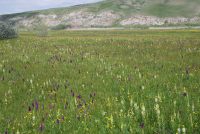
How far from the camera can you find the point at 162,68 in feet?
41.9

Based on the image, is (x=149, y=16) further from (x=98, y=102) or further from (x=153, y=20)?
(x=98, y=102)

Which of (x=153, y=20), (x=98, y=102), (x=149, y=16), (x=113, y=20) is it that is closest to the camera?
(x=98, y=102)

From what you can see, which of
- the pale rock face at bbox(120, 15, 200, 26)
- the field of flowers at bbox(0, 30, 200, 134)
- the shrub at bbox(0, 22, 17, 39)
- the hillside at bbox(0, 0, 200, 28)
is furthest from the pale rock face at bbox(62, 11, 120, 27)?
the field of flowers at bbox(0, 30, 200, 134)

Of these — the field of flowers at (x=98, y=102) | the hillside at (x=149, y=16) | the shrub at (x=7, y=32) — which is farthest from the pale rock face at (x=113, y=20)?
the field of flowers at (x=98, y=102)

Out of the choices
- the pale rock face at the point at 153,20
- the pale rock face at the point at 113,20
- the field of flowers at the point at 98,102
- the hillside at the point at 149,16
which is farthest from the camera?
the hillside at the point at 149,16

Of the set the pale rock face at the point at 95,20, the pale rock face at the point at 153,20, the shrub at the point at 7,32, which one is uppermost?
the shrub at the point at 7,32

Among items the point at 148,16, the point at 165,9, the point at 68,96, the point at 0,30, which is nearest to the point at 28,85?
the point at 68,96

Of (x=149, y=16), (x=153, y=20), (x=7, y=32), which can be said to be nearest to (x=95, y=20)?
(x=149, y=16)

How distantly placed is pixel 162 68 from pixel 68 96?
5.87 m

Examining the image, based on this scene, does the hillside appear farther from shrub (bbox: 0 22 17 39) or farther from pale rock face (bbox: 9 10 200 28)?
shrub (bbox: 0 22 17 39)

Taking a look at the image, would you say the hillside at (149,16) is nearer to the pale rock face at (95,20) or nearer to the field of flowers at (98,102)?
the pale rock face at (95,20)

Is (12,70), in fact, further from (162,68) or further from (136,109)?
(136,109)

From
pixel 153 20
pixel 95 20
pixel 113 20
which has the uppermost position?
pixel 95 20

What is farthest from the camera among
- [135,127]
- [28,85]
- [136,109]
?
[28,85]
